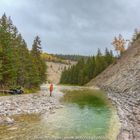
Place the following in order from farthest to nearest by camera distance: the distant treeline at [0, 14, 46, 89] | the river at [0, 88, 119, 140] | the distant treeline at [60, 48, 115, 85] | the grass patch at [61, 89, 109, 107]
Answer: the distant treeline at [60, 48, 115, 85]
the distant treeline at [0, 14, 46, 89]
the grass patch at [61, 89, 109, 107]
the river at [0, 88, 119, 140]

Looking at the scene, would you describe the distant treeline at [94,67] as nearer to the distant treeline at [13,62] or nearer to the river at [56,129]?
the distant treeline at [13,62]

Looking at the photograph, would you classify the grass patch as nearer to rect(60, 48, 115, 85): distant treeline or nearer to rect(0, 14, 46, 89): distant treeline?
rect(0, 14, 46, 89): distant treeline

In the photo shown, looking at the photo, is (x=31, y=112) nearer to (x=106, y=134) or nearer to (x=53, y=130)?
(x=53, y=130)

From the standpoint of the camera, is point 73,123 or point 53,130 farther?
point 73,123

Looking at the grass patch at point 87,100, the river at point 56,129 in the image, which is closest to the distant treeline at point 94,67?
the grass patch at point 87,100

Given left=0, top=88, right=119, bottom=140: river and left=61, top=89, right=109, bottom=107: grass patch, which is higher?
left=61, top=89, right=109, bottom=107: grass patch

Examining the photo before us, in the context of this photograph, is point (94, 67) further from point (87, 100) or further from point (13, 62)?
point (87, 100)

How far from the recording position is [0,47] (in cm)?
5025

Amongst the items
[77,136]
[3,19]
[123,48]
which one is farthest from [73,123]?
[123,48]

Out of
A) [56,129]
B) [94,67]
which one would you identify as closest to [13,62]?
[56,129]

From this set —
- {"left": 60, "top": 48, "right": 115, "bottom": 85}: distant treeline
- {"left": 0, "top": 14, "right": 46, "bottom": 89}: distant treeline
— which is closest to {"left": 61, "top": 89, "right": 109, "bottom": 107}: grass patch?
{"left": 0, "top": 14, "right": 46, "bottom": 89}: distant treeline

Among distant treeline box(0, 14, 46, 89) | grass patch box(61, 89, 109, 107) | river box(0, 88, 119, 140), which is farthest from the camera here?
distant treeline box(0, 14, 46, 89)

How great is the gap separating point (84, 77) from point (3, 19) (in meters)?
94.5

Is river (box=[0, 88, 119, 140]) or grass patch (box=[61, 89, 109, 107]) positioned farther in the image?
grass patch (box=[61, 89, 109, 107])
